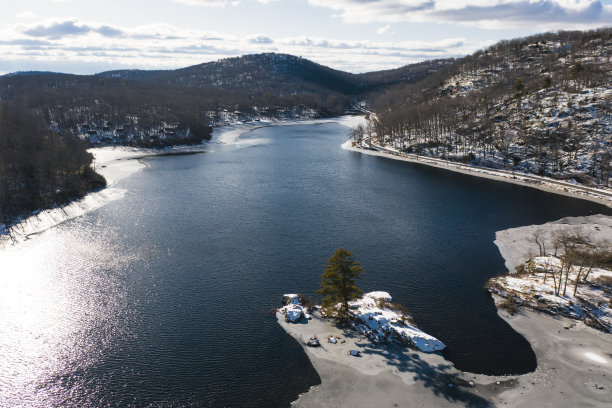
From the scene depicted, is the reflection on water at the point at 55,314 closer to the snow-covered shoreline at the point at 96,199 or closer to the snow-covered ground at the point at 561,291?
the snow-covered shoreline at the point at 96,199

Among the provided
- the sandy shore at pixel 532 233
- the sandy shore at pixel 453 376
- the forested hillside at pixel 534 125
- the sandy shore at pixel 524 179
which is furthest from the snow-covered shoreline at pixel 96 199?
the forested hillside at pixel 534 125

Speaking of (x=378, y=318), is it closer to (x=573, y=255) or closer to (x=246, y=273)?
(x=246, y=273)

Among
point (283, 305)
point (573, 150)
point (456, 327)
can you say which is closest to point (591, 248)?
point (456, 327)

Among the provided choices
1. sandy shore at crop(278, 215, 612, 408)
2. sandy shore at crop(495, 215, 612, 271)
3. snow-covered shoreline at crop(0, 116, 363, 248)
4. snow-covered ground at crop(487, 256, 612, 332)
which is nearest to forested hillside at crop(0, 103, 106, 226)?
snow-covered shoreline at crop(0, 116, 363, 248)

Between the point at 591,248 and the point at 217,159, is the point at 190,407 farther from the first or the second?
the point at 217,159

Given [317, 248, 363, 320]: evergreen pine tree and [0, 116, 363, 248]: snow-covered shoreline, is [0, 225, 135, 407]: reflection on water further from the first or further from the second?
[317, 248, 363, 320]: evergreen pine tree

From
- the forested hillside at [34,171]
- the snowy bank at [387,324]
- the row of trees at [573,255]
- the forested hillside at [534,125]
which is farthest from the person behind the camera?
the forested hillside at [534,125]

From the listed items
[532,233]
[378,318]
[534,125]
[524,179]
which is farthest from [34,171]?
[534,125]
